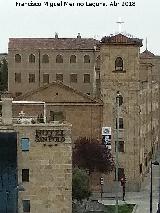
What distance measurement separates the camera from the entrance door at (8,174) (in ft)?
167

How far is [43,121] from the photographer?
54.6 meters

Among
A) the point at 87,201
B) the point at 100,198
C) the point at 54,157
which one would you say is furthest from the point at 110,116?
the point at 54,157

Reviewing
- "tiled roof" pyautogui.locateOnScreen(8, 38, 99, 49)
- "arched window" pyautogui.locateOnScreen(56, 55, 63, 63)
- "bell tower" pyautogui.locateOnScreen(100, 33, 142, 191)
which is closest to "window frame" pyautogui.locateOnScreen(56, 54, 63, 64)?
"arched window" pyautogui.locateOnScreen(56, 55, 63, 63)

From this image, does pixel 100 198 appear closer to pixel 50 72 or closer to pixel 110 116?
pixel 110 116

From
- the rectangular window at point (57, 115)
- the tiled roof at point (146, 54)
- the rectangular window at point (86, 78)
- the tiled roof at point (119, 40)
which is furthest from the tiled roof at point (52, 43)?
the rectangular window at point (57, 115)

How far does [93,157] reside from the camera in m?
68.4

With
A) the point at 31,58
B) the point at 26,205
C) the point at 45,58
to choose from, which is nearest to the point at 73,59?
the point at 45,58

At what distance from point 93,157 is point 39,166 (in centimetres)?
1798

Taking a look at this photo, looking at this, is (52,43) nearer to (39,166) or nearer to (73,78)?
(73,78)

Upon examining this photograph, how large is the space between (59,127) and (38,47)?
41.9 m

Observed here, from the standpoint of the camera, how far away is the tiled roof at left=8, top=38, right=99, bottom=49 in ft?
300

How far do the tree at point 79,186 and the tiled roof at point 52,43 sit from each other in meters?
35.5

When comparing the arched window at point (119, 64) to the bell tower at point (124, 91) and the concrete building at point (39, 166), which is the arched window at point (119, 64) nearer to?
the bell tower at point (124, 91)

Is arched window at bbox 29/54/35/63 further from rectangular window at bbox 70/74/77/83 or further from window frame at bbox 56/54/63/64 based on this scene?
rectangular window at bbox 70/74/77/83
